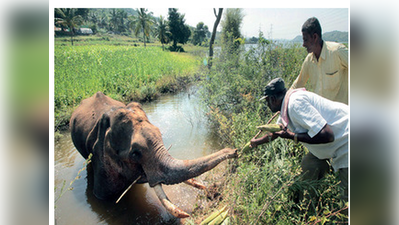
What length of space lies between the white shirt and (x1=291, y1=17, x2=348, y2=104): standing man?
1020 millimetres

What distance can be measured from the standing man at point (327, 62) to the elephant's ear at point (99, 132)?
3279 millimetres

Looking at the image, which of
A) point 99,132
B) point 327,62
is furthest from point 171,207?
point 327,62

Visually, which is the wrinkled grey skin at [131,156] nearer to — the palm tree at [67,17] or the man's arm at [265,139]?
the man's arm at [265,139]

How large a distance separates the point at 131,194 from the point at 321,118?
3585 mm

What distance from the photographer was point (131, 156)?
3.51 metres

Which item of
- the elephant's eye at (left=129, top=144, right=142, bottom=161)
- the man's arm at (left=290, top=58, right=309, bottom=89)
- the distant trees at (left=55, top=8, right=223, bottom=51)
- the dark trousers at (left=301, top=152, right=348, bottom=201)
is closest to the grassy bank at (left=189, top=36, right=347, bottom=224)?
the dark trousers at (left=301, top=152, right=348, bottom=201)

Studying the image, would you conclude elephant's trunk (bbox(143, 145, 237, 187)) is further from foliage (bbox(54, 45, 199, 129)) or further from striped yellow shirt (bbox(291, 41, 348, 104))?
foliage (bbox(54, 45, 199, 129))

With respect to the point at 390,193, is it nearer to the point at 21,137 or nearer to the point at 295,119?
the point at 295,119

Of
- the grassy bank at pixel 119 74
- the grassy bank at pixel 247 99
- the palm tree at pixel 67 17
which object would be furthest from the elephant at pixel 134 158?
the grassy bank at pixel 119 74

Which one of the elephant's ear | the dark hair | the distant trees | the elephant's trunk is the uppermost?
the distant trees

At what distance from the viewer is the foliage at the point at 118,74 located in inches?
267

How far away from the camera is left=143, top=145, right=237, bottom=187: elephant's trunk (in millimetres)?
3127

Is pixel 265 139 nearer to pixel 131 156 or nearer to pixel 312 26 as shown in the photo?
pixel 312 26

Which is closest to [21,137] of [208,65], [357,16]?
[357,16]
